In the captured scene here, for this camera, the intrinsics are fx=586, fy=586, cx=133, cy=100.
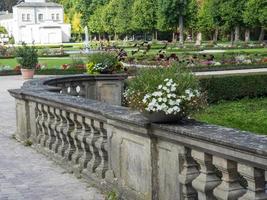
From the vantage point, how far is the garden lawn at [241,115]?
1250 centimetres

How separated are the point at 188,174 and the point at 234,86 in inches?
570

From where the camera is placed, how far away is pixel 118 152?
5.63 m

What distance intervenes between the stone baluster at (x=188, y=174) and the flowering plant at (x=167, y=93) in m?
0.37

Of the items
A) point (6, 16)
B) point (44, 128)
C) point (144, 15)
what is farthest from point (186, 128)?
point (6, 16)

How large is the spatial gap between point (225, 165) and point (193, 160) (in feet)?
1.85

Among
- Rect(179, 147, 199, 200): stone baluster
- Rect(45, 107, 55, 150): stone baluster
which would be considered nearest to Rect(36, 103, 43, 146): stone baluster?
Rect(45, 107, 55, 150): stone baluster

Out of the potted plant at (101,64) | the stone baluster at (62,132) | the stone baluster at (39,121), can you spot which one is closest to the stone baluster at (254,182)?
the stone baluster at (62,132)

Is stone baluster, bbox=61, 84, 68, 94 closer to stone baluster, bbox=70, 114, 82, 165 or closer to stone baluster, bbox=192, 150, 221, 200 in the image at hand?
stone baluster, bbox=70, 114, 82, 165

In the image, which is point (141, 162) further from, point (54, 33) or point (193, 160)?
point (54, 33)

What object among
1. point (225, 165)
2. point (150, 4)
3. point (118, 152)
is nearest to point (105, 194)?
point (118, 152)

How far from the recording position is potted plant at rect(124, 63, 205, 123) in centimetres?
463

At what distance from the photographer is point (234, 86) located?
18.6m

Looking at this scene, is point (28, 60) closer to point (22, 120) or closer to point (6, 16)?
point (22, 120)

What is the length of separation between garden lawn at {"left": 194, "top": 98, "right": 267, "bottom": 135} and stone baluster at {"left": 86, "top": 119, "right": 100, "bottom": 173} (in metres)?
4.74
